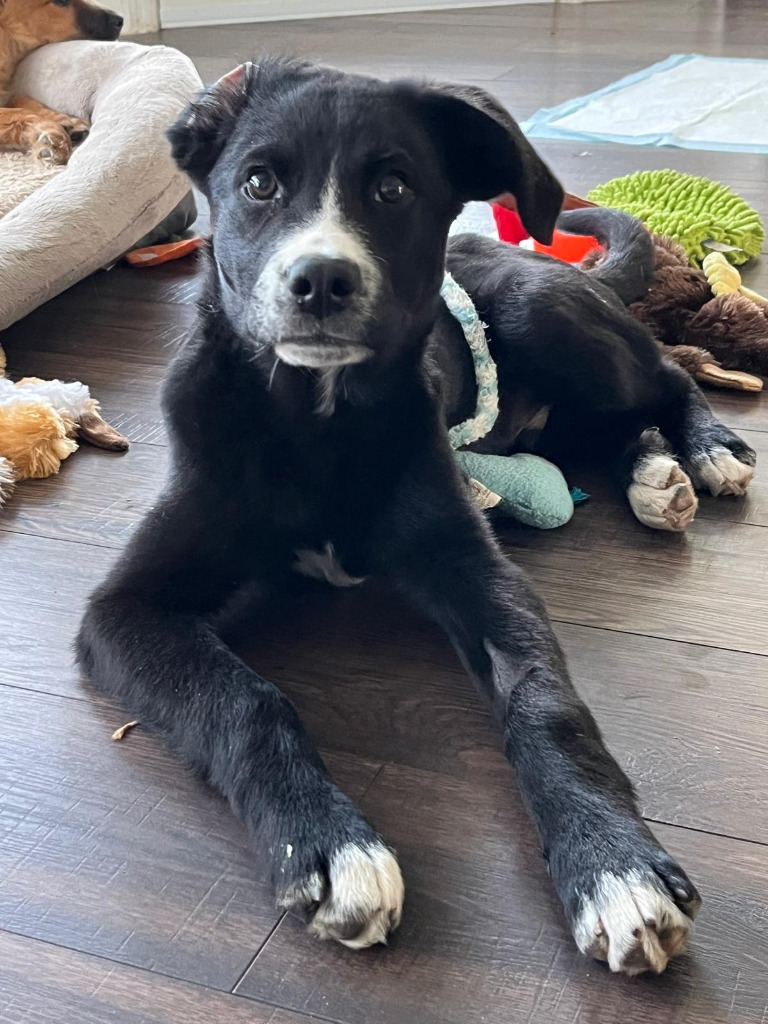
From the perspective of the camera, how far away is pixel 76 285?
318 cm

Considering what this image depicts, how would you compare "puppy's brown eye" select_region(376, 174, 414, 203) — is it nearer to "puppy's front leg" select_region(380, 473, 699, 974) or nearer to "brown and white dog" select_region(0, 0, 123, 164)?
"puppy's front leg" select_region(380, 473, 699, 974)

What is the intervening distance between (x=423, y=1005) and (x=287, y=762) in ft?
0.99

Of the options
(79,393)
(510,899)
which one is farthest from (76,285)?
(510,899)

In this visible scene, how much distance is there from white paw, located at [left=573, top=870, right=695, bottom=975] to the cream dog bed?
6.69 ft

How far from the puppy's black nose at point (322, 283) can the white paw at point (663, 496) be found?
2.59 feet

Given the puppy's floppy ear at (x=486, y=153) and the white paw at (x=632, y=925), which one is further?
the puppy's floppy ear at (x=486, y=153)

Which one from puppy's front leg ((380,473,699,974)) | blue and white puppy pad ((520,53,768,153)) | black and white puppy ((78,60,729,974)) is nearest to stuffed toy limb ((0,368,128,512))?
black and white puppy ((78,60,729,974))

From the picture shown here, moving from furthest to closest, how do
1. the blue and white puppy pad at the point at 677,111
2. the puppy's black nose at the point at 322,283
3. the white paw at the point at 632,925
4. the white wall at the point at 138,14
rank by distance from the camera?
the white wall at the point at 138,14 → the blue and white puppy pad at the point at 677,111 → the puppy's black nose at the point at 322,283 → the white paw at the point at 632,925

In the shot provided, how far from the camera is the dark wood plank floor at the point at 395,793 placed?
1.16 meters

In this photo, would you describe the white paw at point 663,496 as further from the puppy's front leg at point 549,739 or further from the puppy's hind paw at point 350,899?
the puppy's hind paw at point 350,899

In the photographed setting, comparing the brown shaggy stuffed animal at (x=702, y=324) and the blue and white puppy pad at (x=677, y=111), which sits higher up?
the brown shaggy stuffed animal at (x=702, y=324)

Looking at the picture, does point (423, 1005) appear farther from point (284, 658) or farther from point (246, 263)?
point (246, 263)

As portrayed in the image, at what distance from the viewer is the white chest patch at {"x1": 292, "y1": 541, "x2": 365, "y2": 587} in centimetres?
173

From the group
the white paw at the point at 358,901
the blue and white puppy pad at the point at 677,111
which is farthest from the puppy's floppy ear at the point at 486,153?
the blue and white puppy pad at the point at 677,111
